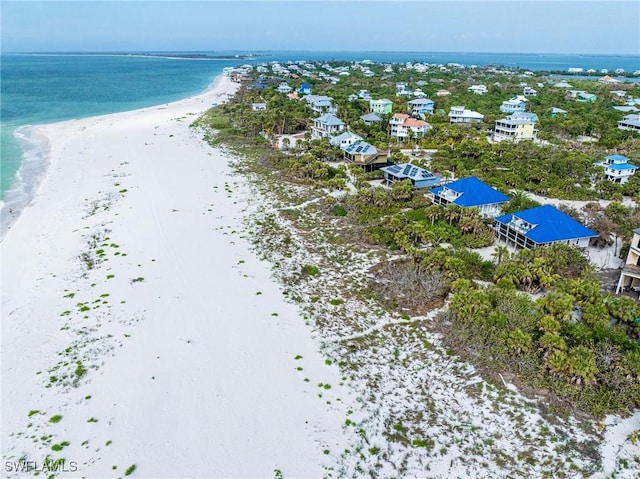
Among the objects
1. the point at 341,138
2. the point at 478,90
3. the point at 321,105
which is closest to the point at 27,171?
the point at 341,138

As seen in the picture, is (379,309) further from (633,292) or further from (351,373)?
(633,292)

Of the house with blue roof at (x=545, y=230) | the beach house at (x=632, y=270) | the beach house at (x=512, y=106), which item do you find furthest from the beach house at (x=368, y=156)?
the beach house at (x=512, y=106)

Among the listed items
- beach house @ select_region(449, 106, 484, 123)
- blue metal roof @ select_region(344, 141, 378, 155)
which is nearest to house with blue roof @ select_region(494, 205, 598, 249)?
blue metal roof @ select_region(344, 141, 378, 155)

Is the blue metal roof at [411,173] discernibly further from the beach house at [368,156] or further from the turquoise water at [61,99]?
the turquoise water at [61,99]

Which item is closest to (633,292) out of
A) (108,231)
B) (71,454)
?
(71,454)

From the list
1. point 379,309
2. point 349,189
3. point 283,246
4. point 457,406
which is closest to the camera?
point 457,406

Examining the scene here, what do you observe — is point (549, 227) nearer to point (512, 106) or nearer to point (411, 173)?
point (411, 173)
